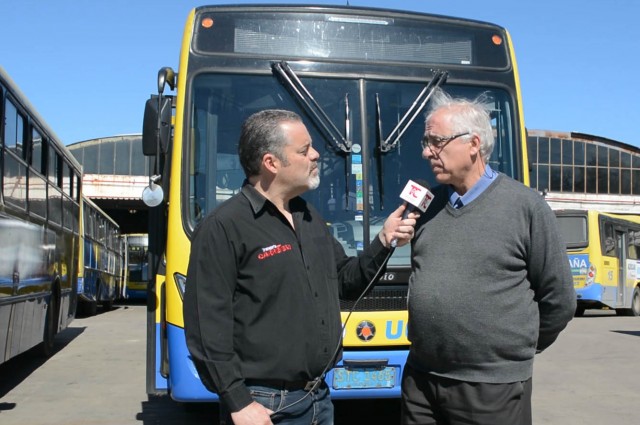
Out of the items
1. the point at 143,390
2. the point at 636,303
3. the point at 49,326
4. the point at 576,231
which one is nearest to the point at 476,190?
the point at 143,390

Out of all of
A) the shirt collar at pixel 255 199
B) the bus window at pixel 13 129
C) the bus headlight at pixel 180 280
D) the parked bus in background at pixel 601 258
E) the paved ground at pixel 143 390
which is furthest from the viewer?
the parked bus in background at pixel 601 258

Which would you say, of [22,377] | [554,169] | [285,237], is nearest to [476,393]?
[285,237]

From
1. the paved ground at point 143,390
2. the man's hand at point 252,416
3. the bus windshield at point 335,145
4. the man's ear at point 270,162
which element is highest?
the bus windshield at point 335,145

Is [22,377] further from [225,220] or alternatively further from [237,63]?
[225,220]

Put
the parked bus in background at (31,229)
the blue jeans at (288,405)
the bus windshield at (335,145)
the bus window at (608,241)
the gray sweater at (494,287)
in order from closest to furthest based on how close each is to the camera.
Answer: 1. the blue jeans at (288,405)
2. the gray sweater at (494,287)
3. the bus windshield at (335,145)
4. the parked bus in background at (31,229)
5. the bus window at (608,241)

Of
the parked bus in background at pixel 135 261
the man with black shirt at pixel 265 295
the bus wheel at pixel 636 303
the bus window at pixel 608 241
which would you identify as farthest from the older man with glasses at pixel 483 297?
the parked bus in background at pixel 135 261

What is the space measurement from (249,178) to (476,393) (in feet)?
3.97

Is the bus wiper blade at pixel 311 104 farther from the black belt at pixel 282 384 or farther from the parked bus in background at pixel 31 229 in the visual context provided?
the parked bus in background at pixel 31 229

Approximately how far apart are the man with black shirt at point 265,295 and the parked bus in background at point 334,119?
2.86 metres

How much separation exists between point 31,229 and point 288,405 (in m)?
7.83

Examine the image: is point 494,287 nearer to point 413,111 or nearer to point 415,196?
point 415,196

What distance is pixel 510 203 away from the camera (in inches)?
127

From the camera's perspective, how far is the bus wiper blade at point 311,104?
20.5 feet

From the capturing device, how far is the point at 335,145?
6.24m
